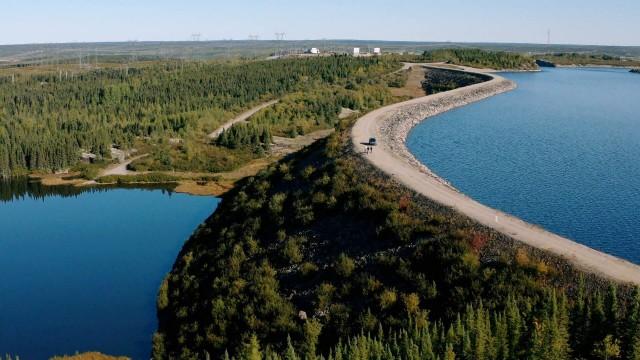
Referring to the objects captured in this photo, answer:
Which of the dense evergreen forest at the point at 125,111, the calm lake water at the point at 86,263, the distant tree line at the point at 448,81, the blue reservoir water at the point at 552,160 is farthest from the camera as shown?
the distant tree line at the point at 448,81

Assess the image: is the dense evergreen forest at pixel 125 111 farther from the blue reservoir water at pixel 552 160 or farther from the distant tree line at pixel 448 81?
the blue reservoir water at pixel 552 160

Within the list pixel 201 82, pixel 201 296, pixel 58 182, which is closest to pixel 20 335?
pixel 201 296

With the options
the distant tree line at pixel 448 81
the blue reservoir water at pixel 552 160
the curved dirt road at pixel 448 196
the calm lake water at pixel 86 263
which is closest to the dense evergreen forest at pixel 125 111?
the calm lake water at pixel 86 263

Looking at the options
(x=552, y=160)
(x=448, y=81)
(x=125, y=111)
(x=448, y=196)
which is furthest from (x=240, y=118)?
(x=448, y=196)

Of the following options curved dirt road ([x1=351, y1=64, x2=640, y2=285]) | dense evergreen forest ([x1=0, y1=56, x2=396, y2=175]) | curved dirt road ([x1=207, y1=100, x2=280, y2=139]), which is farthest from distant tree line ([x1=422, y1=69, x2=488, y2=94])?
curved dirt road ([x1=207, y1=100, x2=280, y2=139])

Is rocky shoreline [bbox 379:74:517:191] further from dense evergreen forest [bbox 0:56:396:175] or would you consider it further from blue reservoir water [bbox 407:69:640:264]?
dense evergreen forest [bbox 0:56:396:175]

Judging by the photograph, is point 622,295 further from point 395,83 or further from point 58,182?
point 395,83
